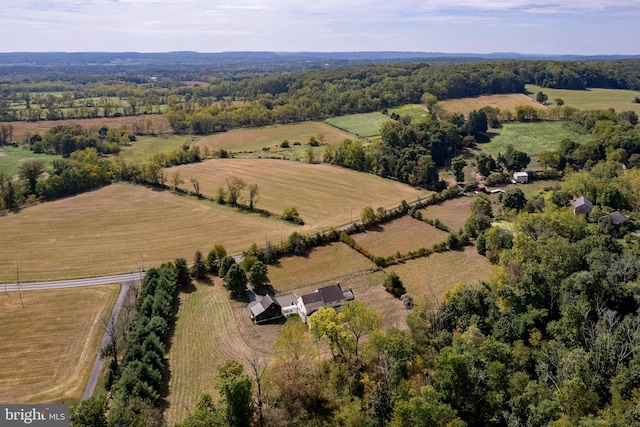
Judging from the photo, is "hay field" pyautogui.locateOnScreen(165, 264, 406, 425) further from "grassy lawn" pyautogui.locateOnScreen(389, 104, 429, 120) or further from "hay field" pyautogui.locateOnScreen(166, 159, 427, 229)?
"grassy lawn" pyautogui.locateOnScreen(389, 104, 429, 120)

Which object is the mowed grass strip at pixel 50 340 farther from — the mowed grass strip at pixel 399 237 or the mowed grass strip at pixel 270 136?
the mowed grass strip at pixel 270 136

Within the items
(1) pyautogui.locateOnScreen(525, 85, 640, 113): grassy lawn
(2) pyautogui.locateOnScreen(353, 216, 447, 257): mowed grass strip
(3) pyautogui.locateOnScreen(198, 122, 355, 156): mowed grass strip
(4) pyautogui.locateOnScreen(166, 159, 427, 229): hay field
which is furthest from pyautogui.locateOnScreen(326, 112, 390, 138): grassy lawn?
(2) pyautogui.locateOnScreen(353, 216, 447, 257): mowed grass strip

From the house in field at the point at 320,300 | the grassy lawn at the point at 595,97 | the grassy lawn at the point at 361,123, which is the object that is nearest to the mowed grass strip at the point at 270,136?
the grassy lawn at the point at 361,123

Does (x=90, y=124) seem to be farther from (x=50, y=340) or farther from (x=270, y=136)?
(x=50, y=340)

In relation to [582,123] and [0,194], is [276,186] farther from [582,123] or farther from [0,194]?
[582,123]

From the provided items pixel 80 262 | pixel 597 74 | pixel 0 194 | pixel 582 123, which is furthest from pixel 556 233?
pixel 597 74

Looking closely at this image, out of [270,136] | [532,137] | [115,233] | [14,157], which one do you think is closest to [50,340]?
[115,233]
